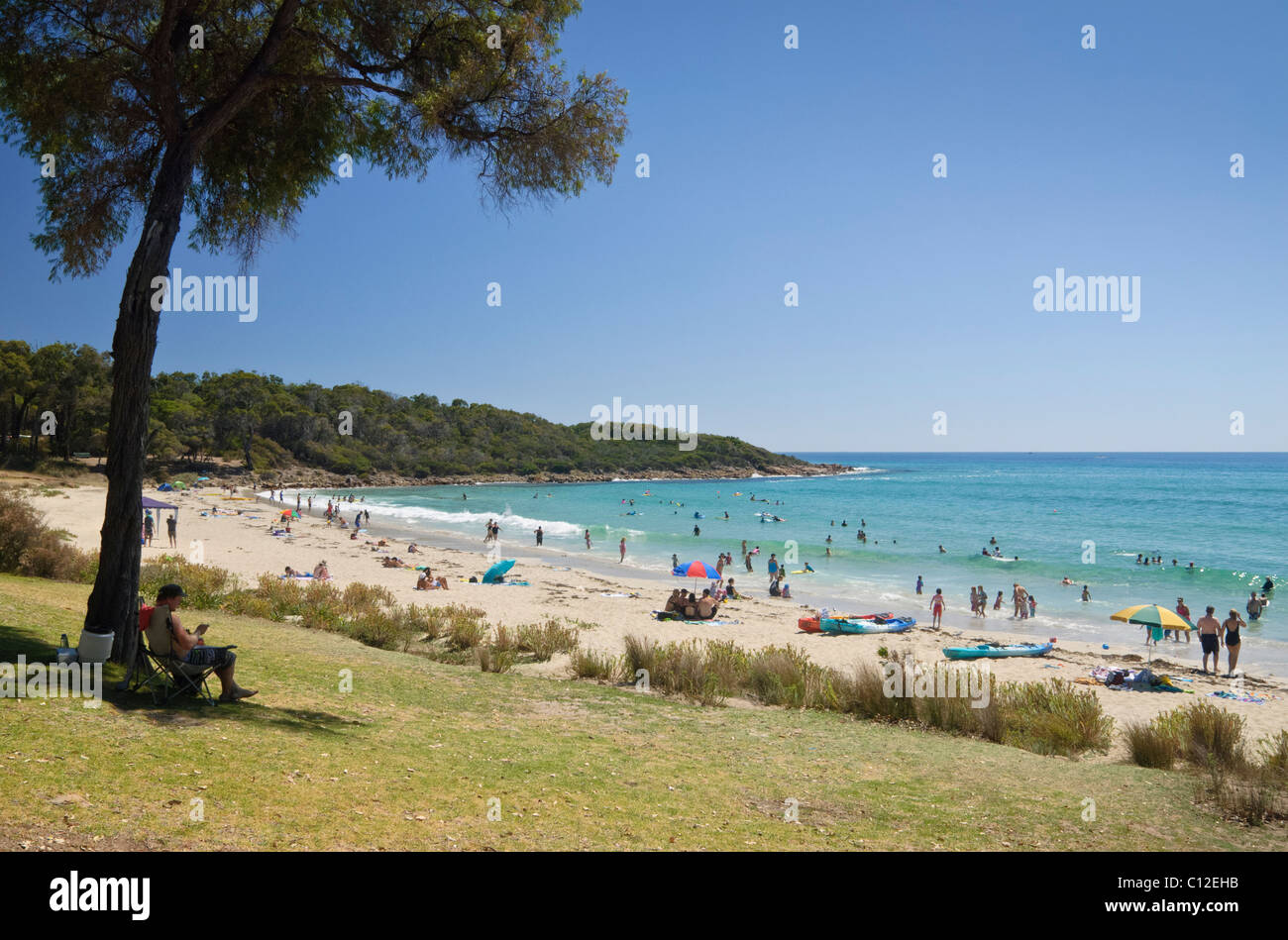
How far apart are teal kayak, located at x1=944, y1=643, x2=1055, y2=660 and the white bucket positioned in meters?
17.5

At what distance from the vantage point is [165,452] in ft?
267

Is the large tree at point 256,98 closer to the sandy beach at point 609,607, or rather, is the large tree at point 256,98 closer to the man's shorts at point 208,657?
the man's shorts at point 208,657

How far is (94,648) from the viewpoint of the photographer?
6547 millimetres

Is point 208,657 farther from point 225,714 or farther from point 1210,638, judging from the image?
point 1210,638

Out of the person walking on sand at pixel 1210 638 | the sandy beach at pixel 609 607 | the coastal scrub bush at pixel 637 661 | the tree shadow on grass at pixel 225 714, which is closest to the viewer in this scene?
the tree shadow on grass at pixel 225 714

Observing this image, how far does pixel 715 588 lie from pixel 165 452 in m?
79.2

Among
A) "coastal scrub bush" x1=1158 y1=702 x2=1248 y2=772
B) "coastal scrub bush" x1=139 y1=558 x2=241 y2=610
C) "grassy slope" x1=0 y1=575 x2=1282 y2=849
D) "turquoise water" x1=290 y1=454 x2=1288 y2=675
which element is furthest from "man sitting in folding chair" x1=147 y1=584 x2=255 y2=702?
"turquoise water" x1=290 y1=454 x2=1288 y2=675

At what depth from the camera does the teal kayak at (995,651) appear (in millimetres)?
18453

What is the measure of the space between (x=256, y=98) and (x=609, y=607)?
17450 millimetres

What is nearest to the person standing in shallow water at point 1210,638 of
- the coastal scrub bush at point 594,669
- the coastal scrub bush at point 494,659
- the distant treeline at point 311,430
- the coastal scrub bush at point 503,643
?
the coastal scrub bush at point 594,669

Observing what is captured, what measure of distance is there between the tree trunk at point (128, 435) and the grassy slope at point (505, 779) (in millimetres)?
863

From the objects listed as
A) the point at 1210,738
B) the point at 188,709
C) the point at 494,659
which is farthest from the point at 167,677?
the point at 1210,738

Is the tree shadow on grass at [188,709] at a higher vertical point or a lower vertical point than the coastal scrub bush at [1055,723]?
higher
